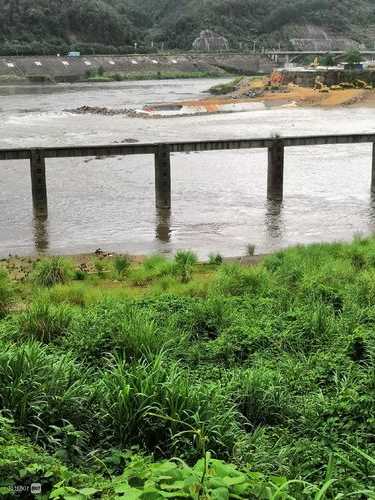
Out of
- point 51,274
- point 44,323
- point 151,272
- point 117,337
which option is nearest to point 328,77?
point 151,272

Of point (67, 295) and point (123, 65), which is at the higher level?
point (123, 65)

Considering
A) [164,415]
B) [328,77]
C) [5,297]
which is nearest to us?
[164,415]

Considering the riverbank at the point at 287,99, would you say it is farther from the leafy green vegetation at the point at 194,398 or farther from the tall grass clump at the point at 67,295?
the leafy green vegetation at the point at 194,398

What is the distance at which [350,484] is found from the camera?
16.8 feet

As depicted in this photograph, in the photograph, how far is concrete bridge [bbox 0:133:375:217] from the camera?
82.6 ft

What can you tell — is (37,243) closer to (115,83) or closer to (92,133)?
(92,133)

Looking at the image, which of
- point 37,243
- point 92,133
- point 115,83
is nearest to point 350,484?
point 37,243

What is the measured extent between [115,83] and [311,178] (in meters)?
99.1

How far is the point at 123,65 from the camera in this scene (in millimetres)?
145000

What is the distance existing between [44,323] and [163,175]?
1786 cm

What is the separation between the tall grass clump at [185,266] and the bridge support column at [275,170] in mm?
12839

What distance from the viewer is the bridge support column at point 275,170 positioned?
28.0 m

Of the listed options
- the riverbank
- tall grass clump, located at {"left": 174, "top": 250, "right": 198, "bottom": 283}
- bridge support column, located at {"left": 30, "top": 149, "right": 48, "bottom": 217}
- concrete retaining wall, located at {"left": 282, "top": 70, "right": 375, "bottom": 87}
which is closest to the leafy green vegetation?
tall grass clump, located at {"left": 174, "top": 250, "right": 198, "bottom": 283}

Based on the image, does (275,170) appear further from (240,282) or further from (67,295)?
(67,295)
